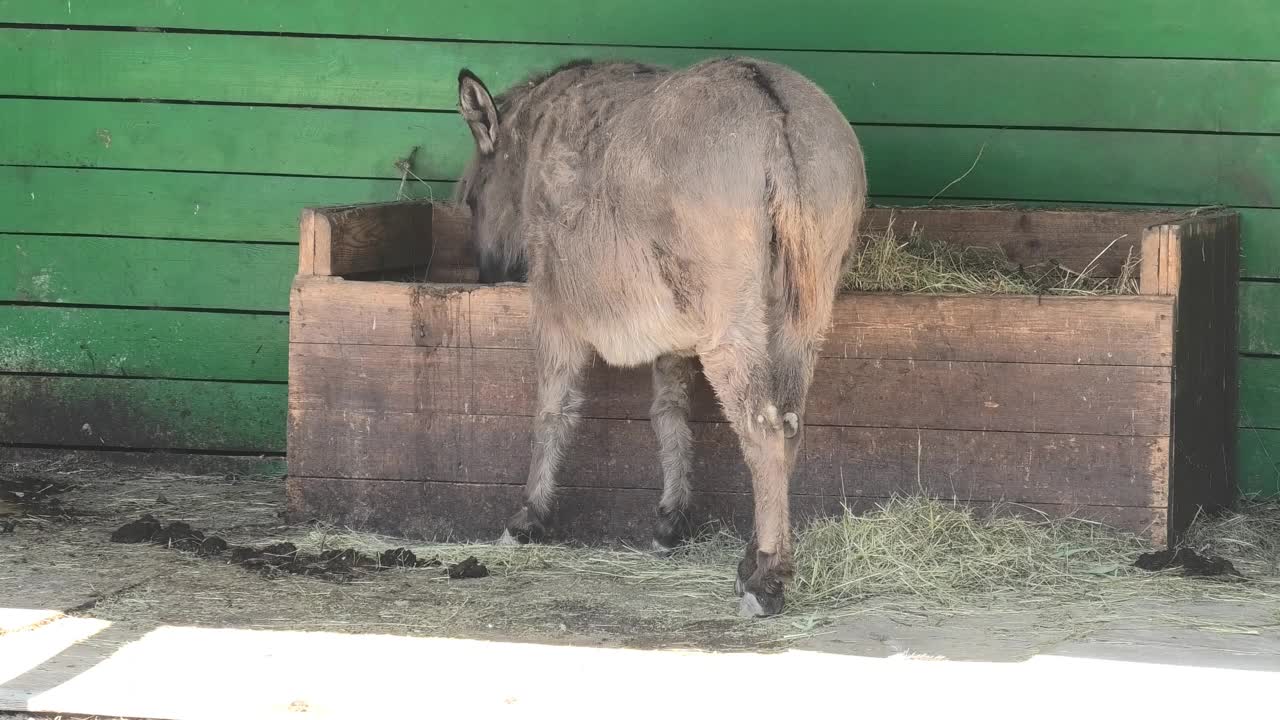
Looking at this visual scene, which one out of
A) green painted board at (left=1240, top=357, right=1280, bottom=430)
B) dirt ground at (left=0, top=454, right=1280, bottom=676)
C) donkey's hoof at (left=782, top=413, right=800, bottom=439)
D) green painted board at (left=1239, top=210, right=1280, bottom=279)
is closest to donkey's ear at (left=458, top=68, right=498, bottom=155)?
dirt ground at (left=0, top=454, right=1280, bottom=676)

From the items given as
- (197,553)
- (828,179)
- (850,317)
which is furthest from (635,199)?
(197,553)

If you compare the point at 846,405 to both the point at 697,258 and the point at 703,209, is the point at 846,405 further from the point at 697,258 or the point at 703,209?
the point at 703,209

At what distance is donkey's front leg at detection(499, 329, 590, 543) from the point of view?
17.5 feet

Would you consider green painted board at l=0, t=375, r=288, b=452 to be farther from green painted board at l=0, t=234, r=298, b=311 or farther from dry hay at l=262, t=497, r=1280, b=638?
dry hay at l=262, t=497, r=1280, b=638

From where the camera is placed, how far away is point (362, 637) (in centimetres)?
420

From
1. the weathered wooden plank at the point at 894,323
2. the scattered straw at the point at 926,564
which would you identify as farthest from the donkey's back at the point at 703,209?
the scattered straw at the point at 926,564

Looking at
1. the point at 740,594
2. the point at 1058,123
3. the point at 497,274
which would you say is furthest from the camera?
the point at 1058,123

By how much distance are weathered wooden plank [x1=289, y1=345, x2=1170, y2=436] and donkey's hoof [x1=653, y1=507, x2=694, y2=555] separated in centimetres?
37

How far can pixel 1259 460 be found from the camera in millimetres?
6402

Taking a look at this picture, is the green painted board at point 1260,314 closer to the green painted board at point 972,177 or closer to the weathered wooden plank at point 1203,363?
the weathered wooden plank at point 1203,363

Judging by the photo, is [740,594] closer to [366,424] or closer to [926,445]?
[926,445]

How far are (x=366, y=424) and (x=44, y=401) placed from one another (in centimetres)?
210

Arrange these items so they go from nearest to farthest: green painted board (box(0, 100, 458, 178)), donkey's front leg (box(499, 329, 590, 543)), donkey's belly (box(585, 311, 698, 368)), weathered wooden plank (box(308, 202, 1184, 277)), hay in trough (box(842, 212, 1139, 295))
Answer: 1. donkey's belly (box(585, 311, 698, 368))
2. donkey's front leg (box(499, 329, 590, 543))
3. hay in trough (box(842, 212, 1139, 295))
4. weathered wooden plank (box(308, 202, 1184, 277))
5. green painted board (box(0, 100, 458, 178))

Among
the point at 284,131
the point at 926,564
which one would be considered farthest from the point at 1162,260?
the point at 284,131
